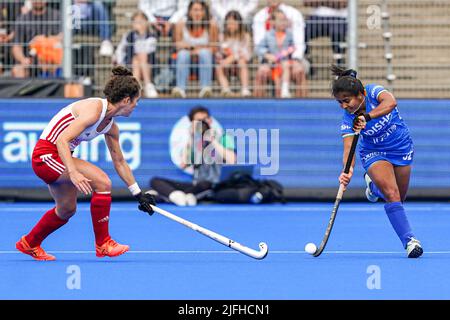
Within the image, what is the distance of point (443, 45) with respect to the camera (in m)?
15.4

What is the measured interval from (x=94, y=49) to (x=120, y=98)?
693 centimetres

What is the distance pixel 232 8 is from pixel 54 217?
6.83 m

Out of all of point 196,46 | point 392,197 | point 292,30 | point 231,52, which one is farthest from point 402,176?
point 196,46

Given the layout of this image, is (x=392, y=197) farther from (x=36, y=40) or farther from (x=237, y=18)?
(x=36, y=40)

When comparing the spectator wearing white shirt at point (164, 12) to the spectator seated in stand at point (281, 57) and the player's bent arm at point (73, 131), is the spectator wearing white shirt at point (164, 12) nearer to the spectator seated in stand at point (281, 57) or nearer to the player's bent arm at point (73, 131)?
the spectator seated in stand at point (281, 57)

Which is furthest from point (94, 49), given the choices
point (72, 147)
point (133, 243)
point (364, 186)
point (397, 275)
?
point (397, 275)

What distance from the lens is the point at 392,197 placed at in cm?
953

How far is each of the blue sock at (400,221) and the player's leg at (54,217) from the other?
2674mm

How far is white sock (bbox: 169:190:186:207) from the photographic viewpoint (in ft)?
47.9

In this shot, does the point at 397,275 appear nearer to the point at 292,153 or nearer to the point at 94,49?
the point at 292,153

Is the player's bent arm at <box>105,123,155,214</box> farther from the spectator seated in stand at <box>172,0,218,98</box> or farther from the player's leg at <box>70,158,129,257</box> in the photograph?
the spectator seated in stand at <box>172,0,218,98</box>

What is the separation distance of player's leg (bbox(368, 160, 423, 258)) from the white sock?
17.1ft

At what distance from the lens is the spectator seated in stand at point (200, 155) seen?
14.8 metres

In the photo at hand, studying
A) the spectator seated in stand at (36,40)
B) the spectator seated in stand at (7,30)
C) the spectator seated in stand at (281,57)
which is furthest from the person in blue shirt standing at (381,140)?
the spectator seated in stand at (7,30)
